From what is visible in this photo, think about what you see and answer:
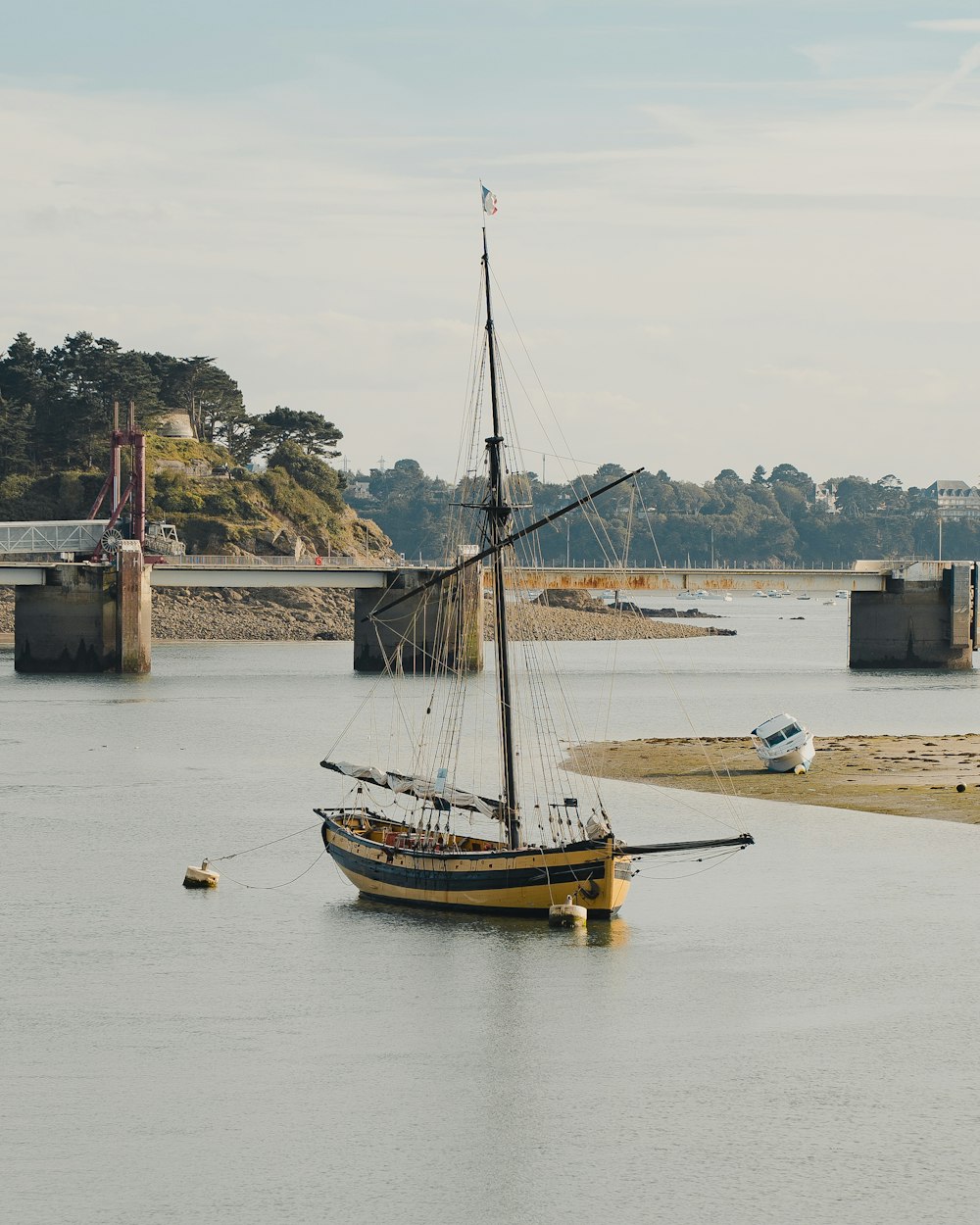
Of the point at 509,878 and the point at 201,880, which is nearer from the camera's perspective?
the point at 509,878

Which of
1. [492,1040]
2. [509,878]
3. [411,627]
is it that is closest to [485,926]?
[509,878]

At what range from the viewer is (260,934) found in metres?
46.8

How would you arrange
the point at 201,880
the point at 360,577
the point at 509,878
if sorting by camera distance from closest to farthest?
the point at 509,878 < the point at 201,880 < the point at 360,577

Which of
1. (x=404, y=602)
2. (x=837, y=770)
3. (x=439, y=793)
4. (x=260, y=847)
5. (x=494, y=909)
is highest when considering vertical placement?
(x=404, y=602)

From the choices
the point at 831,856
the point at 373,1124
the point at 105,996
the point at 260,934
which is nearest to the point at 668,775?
the point at 831,856

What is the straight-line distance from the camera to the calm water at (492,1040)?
29.7 meters

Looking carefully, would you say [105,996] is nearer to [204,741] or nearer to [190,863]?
[190,863]

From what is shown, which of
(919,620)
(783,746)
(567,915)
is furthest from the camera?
(919,620)

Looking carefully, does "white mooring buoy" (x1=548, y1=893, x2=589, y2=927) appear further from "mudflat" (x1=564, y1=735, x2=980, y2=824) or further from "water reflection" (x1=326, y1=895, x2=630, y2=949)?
"mudflat" (x1=564, y1=735, x2=980, y2=824)

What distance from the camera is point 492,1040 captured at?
1476 inches

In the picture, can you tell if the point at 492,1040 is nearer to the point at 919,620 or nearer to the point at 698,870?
the point at 698,870

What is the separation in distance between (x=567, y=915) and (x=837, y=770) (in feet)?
111

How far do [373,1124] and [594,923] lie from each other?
15820 millimetres

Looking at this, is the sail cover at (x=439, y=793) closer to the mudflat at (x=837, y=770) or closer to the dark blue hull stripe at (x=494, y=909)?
the dark blue hull stripe at (x=494, y=909)
